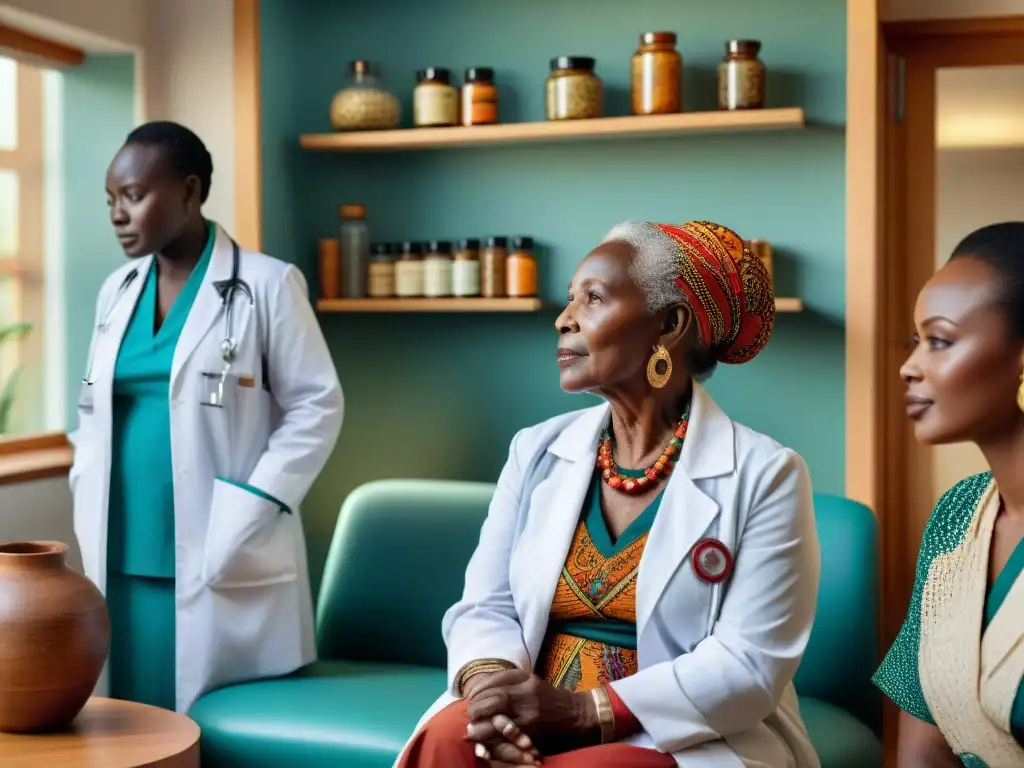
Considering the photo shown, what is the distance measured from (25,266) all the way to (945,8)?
238 centimetres

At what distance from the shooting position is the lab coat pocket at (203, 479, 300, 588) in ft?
8.52

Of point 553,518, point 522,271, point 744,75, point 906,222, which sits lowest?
point 553,518

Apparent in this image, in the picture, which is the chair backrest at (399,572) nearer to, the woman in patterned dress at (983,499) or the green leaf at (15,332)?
the green leaf at (15,332)

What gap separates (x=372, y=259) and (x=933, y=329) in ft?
7.61

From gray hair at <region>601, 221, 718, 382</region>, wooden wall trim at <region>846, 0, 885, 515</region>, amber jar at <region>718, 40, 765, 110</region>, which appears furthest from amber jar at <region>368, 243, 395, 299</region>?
gray hair at <region>601, 221, 718, 382</region>

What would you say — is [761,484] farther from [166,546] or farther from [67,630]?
[166,546]

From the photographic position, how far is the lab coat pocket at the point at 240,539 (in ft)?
8.52

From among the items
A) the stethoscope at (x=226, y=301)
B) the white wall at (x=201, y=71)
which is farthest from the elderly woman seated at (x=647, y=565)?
the white wall at (x=201, y=71)

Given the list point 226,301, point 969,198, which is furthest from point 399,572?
point 969,198

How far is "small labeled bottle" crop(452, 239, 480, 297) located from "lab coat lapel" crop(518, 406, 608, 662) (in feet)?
4.43

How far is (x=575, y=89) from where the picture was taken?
3.15 metres

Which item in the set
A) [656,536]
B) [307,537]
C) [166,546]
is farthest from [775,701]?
[307,537]

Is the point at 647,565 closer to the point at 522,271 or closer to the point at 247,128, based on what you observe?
the point at 522,271

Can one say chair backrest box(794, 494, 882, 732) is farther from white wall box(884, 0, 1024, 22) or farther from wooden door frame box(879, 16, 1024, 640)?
white wall box(884, 0, 1024, 22)
